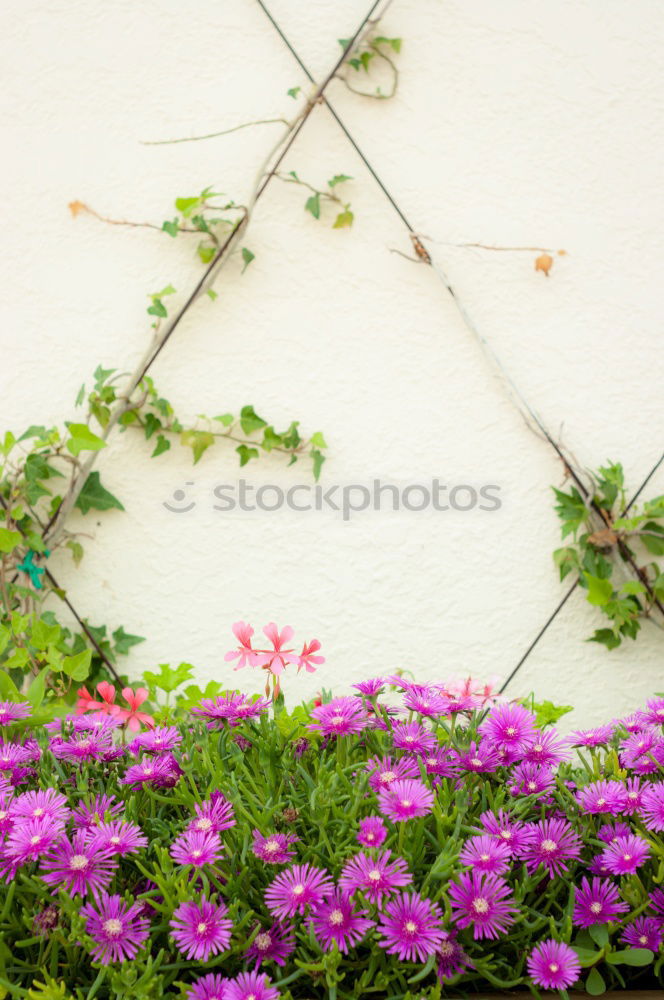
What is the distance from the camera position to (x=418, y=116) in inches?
70.4

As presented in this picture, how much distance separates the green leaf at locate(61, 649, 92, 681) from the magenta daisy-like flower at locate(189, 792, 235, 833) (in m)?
0.65

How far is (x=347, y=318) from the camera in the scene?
1773mm

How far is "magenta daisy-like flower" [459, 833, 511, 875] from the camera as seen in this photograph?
637mm

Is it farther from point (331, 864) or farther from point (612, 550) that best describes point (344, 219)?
point (331, 864)

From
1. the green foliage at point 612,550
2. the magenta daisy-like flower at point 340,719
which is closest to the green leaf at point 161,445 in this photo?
the green foliage at point 612,550

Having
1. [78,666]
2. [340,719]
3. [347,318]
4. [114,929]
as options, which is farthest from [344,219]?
[114,929]

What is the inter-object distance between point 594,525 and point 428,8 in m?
1.21

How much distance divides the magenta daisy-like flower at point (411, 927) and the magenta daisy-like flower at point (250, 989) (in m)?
0.09

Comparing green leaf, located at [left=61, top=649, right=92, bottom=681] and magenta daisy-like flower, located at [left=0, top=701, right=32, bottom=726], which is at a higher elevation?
magenta daisy-like flower, located at [left=0, top=701, right=32, bottom=726]

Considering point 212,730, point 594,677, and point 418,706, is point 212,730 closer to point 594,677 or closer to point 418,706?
point 418,706

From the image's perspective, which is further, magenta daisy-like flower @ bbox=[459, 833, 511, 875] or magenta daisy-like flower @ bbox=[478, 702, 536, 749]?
magenta daisy-like flower @ bbox=[478, 702, 536, 749]

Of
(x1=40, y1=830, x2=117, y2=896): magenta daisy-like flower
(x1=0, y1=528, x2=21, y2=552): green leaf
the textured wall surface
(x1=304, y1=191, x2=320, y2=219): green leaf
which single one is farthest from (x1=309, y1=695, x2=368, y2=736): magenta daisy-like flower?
(x1=304, y1=191, x2=320, y2=219): green leaf

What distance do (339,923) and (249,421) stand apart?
1.22 meters

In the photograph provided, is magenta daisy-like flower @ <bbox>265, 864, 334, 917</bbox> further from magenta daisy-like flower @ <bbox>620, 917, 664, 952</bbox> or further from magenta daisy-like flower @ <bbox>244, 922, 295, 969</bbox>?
magenta daisy-like flower @ <bbox>620, 917, 664, 952</bbox>
